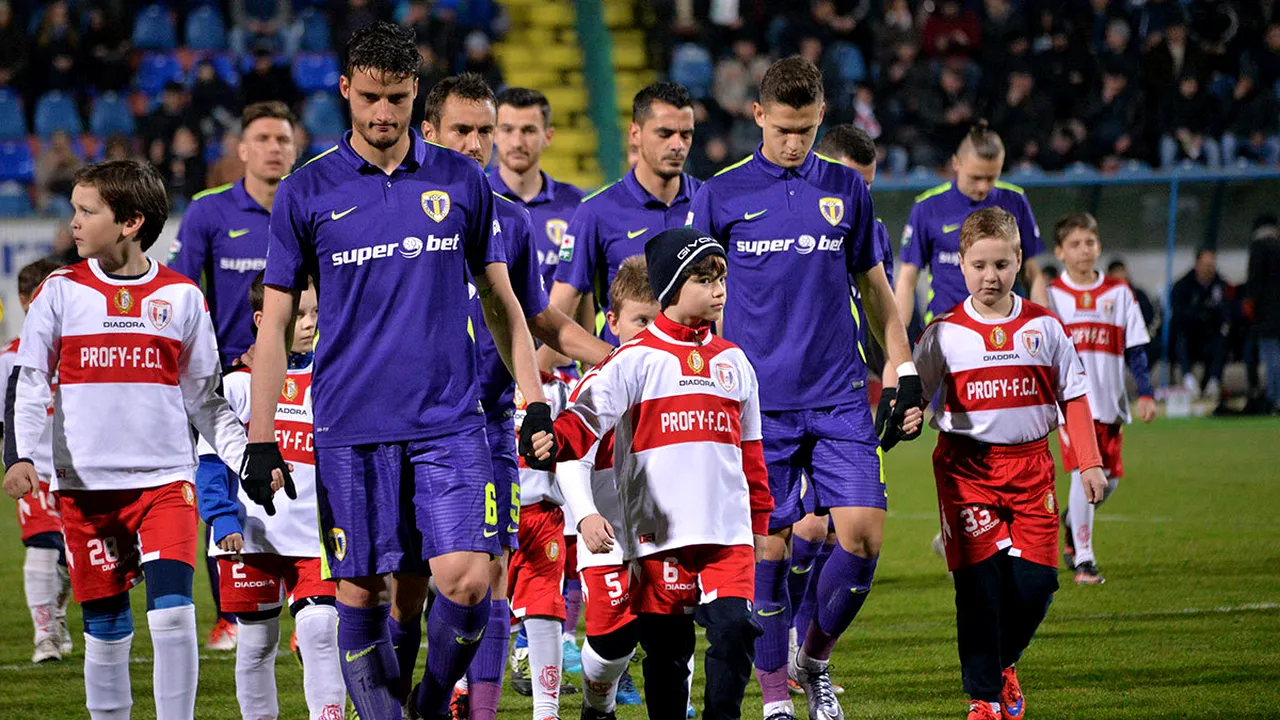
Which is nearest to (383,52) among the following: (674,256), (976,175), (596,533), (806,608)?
(674,256)

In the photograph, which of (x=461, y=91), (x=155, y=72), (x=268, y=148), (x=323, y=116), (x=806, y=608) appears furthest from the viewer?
(x=155, y=72)

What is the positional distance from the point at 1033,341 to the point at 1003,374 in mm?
194

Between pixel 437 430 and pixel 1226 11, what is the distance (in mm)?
21941

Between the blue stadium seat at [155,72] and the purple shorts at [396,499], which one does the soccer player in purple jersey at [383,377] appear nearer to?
the purple shorts at [396,499]

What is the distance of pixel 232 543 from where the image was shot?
5.55m

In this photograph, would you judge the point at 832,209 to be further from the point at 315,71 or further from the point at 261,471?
the point at 315,71

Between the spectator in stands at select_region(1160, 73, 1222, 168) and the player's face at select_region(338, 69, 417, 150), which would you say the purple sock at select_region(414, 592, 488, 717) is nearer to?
the player's face at select_region(338, 69, 417, 150)

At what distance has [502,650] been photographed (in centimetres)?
603

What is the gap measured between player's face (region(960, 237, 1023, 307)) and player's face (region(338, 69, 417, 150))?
2.52 metres

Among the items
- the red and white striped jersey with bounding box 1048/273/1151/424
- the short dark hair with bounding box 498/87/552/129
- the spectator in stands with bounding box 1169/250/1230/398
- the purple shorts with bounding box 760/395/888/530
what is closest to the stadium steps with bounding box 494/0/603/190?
the spectator in stands with bounding box 1169/250/1230/398

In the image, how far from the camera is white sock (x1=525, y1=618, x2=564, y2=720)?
6.19 m

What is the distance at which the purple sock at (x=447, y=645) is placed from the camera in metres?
5.10

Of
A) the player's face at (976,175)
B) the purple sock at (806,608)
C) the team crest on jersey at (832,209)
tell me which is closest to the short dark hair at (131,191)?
the team crest on jersey at (832,209)

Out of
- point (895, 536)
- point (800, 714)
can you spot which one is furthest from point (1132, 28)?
point (800, 714)
